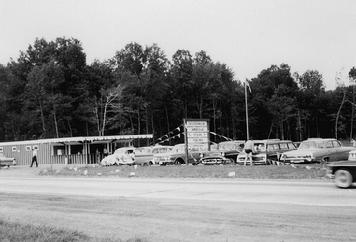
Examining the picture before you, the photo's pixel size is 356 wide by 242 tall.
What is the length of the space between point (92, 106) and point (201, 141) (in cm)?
4487

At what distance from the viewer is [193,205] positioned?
1269cm

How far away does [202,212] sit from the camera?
1141cm

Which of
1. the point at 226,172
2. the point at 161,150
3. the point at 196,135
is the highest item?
the point at 196,135

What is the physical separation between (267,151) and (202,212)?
61.8ft

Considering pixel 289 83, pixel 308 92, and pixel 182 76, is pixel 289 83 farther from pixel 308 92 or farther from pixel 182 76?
pixel 182 76

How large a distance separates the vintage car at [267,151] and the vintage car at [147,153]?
7.95 metres

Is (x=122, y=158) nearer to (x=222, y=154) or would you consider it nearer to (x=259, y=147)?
(x=222, y=154)

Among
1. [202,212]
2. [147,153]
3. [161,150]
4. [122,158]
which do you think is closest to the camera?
[202,212]

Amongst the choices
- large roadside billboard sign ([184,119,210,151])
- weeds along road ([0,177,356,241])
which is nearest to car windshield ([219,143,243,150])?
large roadside billboard sign ([184,119,210,151])

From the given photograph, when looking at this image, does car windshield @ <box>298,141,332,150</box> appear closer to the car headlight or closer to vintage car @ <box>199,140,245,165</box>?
the car headlight

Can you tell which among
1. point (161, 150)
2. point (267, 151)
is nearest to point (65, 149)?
point (161, 150)

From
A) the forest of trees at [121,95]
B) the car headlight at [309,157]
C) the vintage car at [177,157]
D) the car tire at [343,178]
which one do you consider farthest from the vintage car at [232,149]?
the forest of trees at [121,95]

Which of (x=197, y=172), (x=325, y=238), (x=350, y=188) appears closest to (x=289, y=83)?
(x=197, y=172)

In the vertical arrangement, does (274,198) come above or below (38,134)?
below
